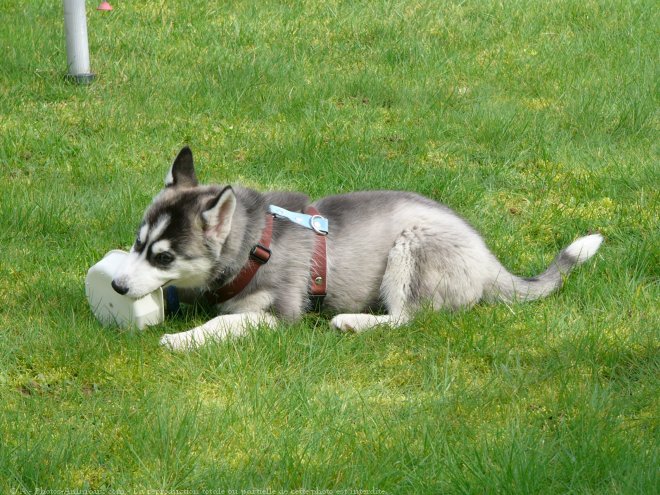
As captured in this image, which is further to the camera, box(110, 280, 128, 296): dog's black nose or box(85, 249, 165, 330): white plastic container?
box(85, 249, 165, 330): white plastic container

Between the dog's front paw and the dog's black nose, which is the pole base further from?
the dog's front paw

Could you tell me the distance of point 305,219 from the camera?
5555 millimetres

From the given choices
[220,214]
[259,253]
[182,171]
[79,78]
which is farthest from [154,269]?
[79,78]

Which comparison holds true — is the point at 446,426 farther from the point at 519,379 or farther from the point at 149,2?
the point at 149,2

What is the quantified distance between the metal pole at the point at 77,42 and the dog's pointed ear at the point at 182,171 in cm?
347

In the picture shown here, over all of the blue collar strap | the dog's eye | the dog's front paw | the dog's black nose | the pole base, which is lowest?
the dog's front paw

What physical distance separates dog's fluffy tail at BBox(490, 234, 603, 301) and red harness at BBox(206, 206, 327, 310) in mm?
996

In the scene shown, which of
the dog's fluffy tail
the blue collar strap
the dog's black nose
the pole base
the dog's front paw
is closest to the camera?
the dog's black nose

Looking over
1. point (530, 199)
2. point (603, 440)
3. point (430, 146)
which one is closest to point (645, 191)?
point (530, 199)

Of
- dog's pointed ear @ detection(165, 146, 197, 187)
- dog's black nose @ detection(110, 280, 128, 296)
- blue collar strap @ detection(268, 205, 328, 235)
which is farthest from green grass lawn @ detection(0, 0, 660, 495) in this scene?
dog's pointed ear @ detection(165, 146, 197, 187)

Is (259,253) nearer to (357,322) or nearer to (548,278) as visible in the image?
(357,322)

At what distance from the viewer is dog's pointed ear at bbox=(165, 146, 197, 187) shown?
560 centimetres

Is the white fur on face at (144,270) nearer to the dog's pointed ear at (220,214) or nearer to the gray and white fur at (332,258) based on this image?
the gray and white fur at (332,258)

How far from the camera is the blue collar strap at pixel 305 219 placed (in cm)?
553
